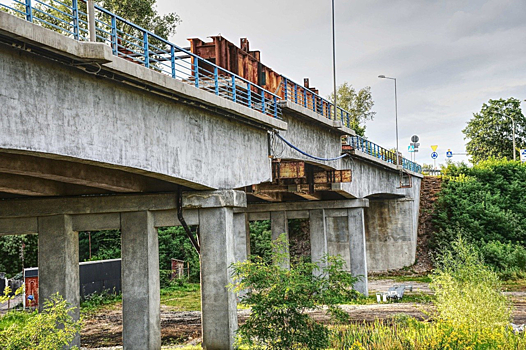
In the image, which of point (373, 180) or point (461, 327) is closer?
point (461, 327)

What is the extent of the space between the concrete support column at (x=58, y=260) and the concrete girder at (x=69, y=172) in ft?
7.26

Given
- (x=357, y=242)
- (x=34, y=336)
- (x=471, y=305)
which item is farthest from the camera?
(x=357, y=242)

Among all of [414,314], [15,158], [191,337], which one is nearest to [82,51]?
[15,158]

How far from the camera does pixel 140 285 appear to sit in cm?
1600

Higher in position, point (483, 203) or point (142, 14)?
point (142, 14)

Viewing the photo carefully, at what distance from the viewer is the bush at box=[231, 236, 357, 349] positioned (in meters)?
12.6

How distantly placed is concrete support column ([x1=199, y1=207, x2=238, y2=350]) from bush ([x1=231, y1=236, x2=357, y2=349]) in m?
2.35

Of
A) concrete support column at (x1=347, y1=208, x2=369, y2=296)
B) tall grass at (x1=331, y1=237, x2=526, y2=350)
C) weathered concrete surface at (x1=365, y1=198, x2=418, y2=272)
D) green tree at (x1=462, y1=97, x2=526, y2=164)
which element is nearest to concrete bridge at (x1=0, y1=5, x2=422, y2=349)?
tall grass at (x1=331, y1=237, x2=526, y2=350)

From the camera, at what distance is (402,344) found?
1400 cm

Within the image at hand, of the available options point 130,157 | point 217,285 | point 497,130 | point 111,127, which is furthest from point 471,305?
point 497,130

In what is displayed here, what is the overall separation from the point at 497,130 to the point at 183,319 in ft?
183

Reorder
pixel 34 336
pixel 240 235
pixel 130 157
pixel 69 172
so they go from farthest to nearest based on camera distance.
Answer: pixel 240 235 < pixel 69 172 < pixel 130 157 < pixel 34 336

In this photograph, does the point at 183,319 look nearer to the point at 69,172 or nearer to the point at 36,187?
the point at 36,187

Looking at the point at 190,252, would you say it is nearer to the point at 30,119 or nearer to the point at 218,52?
the point at 218,52
